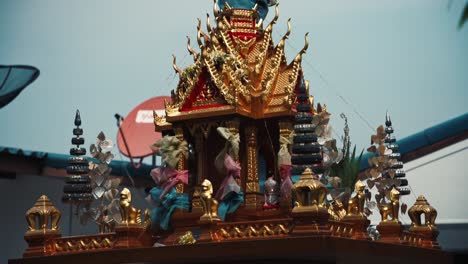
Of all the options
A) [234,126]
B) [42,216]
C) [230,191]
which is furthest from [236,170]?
[42,216]

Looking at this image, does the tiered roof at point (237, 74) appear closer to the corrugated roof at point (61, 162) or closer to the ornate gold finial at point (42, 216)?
the ornate gold finial at point (42, 216)

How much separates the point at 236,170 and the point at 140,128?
13840 millimetres

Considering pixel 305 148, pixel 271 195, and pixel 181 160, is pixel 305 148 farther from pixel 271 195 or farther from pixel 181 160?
pixel 181 160

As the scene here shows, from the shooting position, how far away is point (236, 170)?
18.2 m

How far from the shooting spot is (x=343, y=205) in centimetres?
1850

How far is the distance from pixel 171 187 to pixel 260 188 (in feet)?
5.19

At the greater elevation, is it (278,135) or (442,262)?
(278,135)

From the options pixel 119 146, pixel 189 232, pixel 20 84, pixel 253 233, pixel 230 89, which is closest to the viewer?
pixel 253 233

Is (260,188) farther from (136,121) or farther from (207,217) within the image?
(136,121)

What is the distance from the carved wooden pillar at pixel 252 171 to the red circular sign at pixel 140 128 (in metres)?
12.5

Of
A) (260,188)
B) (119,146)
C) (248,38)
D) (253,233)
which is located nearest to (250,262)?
(253,233)

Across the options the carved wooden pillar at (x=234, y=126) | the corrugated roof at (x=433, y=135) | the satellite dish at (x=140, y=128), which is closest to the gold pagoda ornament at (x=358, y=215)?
the carved wooden pillar at (x=234, y=126)

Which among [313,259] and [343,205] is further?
[343,205]

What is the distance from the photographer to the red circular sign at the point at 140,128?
1236 inches
